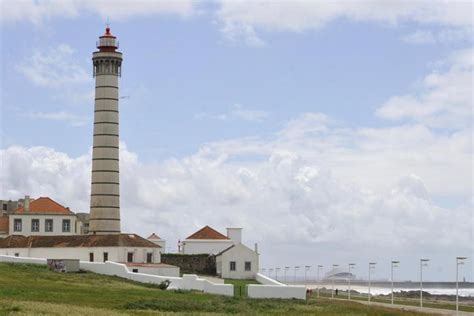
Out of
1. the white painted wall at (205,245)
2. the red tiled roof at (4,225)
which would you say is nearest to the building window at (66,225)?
the red tiled roof at (4,225)

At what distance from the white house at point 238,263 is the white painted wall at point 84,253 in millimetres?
5114

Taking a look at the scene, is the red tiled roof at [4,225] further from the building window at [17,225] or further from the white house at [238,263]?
the white house at [238,263]

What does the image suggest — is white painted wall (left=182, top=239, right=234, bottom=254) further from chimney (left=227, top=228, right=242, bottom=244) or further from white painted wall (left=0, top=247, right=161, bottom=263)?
white painted wall (left=0, top=247, right=161, bottom=263)

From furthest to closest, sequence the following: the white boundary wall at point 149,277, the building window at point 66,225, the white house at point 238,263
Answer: the building window at point 66,225
the white house at point 238,263
the white boundary wall at point 149,277

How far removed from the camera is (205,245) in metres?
74.9

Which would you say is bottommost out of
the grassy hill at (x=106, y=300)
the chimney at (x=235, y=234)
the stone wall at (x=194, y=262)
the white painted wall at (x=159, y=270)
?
the grassy hill at (x=106, y=300)

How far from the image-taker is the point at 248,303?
45375mm

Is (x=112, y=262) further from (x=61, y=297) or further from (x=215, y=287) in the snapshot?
(x=61, y=297)

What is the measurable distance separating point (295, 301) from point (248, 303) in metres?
5.47

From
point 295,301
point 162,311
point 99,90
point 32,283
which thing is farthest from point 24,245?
point 162,311

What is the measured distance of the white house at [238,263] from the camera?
68.8 meters

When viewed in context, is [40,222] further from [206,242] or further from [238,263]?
[238,263]

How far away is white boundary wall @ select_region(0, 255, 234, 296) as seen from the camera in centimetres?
5222

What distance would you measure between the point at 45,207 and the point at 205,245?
1299 cm
